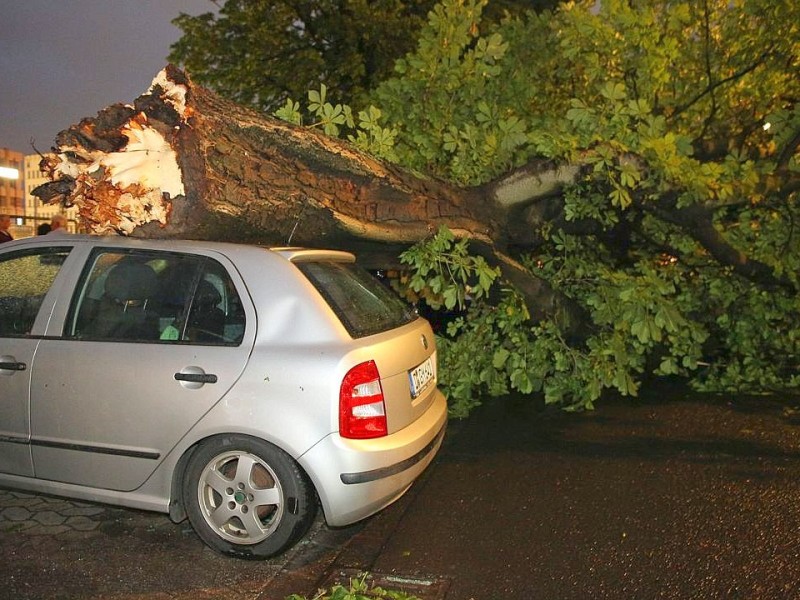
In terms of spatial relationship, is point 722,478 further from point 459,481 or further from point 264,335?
point 264,335

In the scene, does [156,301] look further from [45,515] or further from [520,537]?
[520,537]

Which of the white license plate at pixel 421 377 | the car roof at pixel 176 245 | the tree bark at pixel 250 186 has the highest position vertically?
the tree bark at pixel 250 186

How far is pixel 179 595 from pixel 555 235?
4787 millimetres

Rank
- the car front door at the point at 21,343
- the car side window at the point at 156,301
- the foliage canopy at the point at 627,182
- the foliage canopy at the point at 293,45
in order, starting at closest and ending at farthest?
the car side window at the point at 156,301
the car front door at the point at 21,343
the foliage canopy at the point at 627,182
the foliage canopy at the point at 293,45

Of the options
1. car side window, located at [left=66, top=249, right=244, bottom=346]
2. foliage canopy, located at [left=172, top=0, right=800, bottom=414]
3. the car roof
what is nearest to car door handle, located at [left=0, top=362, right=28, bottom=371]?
car side window, located at [left=66, top=249, right=244, bottom=346]

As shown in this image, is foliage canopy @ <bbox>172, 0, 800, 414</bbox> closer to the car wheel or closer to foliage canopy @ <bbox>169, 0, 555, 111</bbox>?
the car wheel

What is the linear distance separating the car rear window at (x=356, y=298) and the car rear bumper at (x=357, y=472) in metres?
0.55

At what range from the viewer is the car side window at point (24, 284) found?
404 centimetres

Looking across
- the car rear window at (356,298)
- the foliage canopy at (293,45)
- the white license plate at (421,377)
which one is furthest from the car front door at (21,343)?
the foliage canopy at (293,45)

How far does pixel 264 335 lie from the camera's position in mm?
3582

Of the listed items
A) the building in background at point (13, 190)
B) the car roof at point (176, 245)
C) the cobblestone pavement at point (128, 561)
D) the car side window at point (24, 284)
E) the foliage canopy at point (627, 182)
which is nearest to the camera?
the cobblestone pavement at point (128, 561)

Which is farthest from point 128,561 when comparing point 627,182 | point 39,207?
point 39,207

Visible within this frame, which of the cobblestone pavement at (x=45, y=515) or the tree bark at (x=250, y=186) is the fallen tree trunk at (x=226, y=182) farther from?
the cobblestone pavement at (x=45, y=515)

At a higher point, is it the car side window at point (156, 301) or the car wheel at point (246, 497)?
the car side window at point (156, 301)
